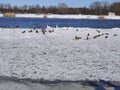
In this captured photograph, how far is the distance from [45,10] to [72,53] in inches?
4530

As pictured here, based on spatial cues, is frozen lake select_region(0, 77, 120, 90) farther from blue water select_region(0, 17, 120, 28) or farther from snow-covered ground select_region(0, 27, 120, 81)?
blue water select_region(0, 17, 120, 28)

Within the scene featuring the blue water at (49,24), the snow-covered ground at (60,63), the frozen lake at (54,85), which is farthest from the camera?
the blue water at (49,24)

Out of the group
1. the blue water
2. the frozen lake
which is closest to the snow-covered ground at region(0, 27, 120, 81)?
the frozen lake

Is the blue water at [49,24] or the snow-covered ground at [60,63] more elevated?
the snow-covered ground at [60,63]

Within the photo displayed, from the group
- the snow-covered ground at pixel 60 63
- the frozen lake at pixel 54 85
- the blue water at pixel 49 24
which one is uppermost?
the frozen lake at pixel 54 85

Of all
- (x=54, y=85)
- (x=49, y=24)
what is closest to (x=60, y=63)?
(x=54, y=85)

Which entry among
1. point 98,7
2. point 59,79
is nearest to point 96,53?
point 59,79

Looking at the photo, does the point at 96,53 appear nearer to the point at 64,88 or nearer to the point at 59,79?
the point at 59,79

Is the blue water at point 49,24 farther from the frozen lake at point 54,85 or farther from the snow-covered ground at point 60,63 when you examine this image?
the frozen lake at point 54,85

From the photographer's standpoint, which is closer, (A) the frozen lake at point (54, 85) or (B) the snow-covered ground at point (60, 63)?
(A) the frozen lake at point (54, 85)

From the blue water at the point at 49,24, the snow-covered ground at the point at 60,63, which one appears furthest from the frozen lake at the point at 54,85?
the blue water at the point at 49,24

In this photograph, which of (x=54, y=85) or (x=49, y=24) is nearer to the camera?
(x=54, y=85)

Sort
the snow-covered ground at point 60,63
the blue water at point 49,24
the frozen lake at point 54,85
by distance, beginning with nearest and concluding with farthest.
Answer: the frozen lake at point 54,85 → the snow-covered ground at point 60,63 → the blue water at point 49,24

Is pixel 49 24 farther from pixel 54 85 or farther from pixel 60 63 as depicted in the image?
pixel 54 85
